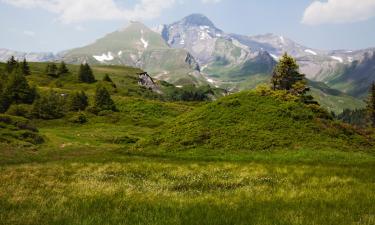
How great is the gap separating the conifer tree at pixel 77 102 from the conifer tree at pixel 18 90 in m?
9.42

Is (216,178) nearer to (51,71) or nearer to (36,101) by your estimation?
(36,101)

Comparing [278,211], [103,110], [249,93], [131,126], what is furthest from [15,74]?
[278,211]

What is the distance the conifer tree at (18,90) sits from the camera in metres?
98.3

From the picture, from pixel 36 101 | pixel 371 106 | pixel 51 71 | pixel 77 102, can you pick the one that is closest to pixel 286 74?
pixel 371 106

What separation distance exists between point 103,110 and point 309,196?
296 ft

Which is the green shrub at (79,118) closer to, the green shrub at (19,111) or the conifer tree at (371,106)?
the green shrub at (19,111)

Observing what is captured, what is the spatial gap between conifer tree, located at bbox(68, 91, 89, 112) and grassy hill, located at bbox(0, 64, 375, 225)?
47.8m

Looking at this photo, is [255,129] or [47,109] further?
[47,109]

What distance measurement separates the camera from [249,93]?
58.7 metres

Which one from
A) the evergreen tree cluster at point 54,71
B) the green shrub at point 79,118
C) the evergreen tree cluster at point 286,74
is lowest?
the green shrub at point 79,118

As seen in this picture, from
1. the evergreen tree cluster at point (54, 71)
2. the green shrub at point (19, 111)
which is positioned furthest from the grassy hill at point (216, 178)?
the evergreen tree cluster at point (54, 71)

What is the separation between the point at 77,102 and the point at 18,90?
1385 cm

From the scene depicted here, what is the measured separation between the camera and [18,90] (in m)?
99.4

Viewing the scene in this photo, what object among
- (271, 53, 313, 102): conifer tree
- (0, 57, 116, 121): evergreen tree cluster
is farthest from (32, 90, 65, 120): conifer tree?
(271, 53, 313, 102): conifer tree
